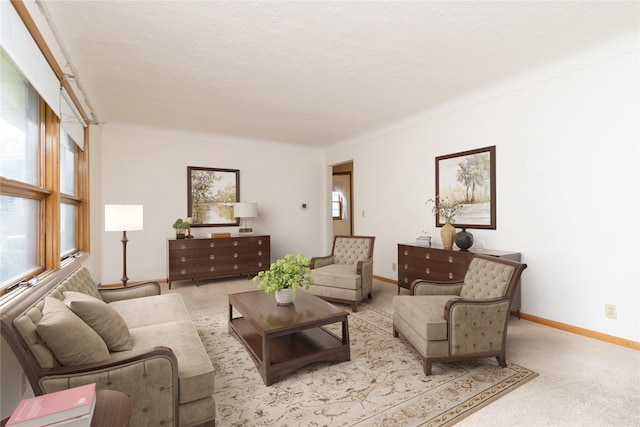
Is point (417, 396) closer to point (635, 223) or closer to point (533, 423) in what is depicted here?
point (533, 423)

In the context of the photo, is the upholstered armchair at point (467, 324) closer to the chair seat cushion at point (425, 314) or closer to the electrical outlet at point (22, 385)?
the chair seat cushion at point (425, 314)

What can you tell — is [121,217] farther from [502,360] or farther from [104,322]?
[502,360]

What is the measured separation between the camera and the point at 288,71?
11.2 ft

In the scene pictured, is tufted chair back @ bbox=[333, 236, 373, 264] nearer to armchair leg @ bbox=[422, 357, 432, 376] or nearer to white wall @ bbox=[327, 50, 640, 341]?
white wall @ bbox=[327, 50, 640, 341]

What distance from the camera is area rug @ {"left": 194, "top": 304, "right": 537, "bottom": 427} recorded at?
197 centimetres

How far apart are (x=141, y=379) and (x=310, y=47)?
2.82m

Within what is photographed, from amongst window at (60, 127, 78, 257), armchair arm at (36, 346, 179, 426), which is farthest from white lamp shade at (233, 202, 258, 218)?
armchair arm at (36, 346, 179, 426)

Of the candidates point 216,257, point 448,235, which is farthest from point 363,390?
point 216,257

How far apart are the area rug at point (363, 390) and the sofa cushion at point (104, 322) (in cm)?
74

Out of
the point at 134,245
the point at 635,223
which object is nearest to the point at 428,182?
the point at 635,223

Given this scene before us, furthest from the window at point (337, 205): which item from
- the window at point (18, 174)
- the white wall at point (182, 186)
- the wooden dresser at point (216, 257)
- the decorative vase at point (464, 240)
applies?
the window at point (18, 174)

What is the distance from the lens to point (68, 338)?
1505 mm

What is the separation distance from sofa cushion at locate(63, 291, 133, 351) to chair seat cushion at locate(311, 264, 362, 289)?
2.44m

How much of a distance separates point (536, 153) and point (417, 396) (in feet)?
9.75
